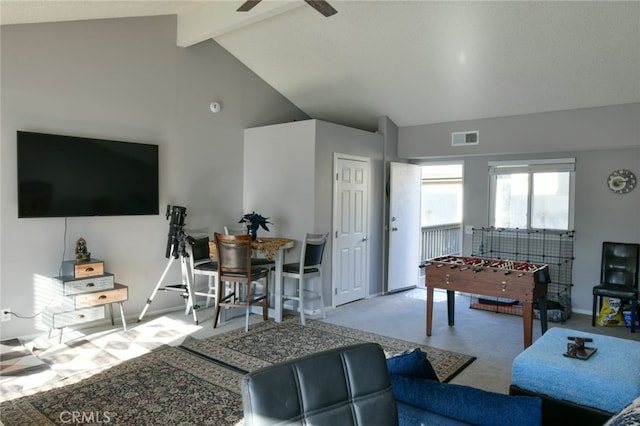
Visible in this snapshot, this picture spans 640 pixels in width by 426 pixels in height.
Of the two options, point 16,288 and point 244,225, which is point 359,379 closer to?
point 16,288

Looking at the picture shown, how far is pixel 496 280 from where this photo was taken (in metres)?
4.21

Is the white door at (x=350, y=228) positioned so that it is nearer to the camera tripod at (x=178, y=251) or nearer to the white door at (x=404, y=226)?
the white door at (x=404, y=226)

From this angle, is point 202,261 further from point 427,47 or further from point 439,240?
point 439,240

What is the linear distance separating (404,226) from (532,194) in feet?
6.24

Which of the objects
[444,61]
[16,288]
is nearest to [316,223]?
[444,61]

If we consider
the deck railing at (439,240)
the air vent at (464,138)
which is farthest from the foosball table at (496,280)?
Answer: the deck railing at (439,240)

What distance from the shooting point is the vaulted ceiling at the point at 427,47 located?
416 cm

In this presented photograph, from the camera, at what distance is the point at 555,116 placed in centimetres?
558

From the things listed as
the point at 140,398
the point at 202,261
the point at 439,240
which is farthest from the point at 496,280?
the point at 439,240

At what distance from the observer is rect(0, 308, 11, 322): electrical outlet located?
426 centimetres

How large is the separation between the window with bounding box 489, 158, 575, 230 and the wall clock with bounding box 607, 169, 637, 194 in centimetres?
46

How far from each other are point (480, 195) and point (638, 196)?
1.95 meters

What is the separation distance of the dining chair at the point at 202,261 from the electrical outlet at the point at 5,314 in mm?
1795

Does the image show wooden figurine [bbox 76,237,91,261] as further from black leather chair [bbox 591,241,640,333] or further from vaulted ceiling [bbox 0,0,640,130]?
black leather chair [bbox 591,241,640,333]
